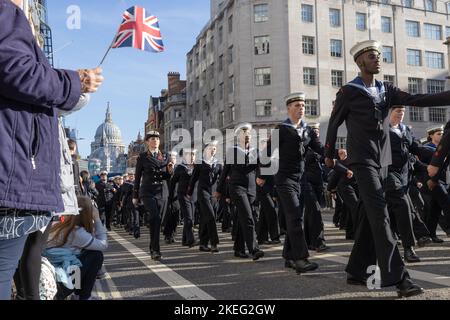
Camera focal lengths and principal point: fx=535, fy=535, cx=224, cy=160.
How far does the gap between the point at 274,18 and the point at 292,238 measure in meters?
42.5

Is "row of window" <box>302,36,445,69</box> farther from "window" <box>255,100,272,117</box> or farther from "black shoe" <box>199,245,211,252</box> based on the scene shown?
"black shoe" <box>199,245,211,252</box>

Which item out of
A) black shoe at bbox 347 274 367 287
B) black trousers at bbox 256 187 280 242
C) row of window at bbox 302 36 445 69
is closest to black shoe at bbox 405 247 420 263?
black shoe at bbox 347 274 367 287

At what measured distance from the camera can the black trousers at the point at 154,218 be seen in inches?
369

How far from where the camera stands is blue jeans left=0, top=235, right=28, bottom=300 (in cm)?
288

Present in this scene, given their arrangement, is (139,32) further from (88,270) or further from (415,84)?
(415,84)

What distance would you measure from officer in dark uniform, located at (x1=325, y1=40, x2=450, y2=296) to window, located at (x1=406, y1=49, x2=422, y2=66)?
50.7 meters

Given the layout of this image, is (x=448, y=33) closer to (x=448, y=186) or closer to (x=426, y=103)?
(x=448, y=186)

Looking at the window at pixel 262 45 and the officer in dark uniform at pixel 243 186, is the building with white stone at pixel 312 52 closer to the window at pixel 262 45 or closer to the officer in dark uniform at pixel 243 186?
the window at pixel 262 45

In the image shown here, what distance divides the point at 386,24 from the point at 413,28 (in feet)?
11.1

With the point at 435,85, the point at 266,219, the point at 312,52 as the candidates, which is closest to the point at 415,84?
the point at 435,85

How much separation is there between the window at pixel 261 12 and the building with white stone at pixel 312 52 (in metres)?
0.09

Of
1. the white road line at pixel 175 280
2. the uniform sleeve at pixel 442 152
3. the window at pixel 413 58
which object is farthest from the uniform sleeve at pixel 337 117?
the window at pixel 413 58

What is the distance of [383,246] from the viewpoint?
5059mm

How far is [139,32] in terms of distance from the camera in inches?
334
